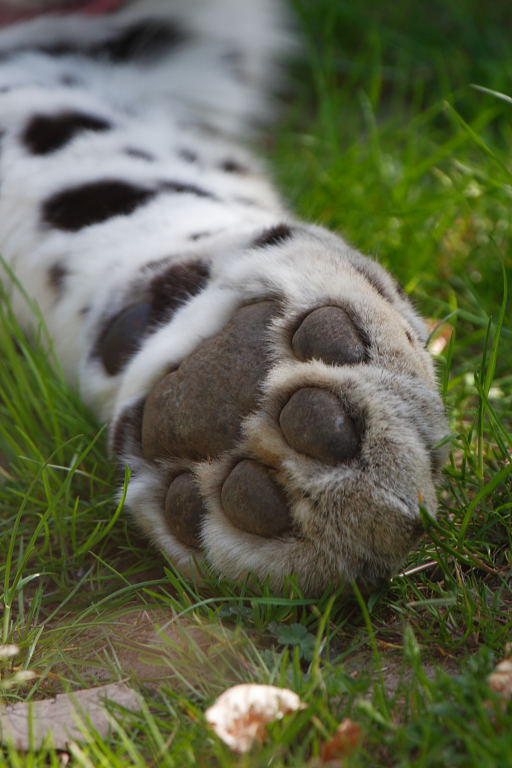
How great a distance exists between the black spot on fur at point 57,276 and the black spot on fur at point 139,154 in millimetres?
374

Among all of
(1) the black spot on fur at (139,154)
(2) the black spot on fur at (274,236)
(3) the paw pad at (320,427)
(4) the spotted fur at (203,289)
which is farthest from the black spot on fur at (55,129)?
(3) the paw pad at (320,427)

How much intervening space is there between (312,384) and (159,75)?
1617 mm

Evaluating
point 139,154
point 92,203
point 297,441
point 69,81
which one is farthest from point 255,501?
point 69,81

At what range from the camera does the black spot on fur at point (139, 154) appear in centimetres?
216

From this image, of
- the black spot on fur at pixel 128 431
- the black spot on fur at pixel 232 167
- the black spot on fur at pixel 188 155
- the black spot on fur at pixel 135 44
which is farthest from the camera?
the black spot on fur at pixel 135 44

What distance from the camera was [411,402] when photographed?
1365mm

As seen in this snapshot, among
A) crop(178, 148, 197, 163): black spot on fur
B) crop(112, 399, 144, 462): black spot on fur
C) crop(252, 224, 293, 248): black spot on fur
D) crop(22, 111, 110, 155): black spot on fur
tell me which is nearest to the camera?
crop(112, 399, 144, 462): black spot on fur

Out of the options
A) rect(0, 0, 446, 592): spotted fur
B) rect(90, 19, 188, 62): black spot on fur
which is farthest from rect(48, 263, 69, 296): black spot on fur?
rect(90, 19, 188, 62): black spot on fur

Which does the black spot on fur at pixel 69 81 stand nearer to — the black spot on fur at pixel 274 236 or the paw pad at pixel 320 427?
the black spot on fur at pixel 274 236

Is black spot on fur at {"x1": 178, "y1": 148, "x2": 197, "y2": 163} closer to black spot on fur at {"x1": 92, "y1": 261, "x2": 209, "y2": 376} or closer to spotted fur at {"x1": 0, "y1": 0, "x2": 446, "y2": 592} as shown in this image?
spotted fur at {"x1": 0, "y1": 0, "x2": 446, "y2": 592}

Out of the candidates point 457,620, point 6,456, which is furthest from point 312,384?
Answer: point 6,456

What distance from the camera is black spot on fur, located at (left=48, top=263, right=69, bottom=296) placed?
6.40ft

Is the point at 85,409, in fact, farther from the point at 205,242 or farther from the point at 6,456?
the point at 205,242

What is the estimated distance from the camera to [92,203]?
2.02 metres
